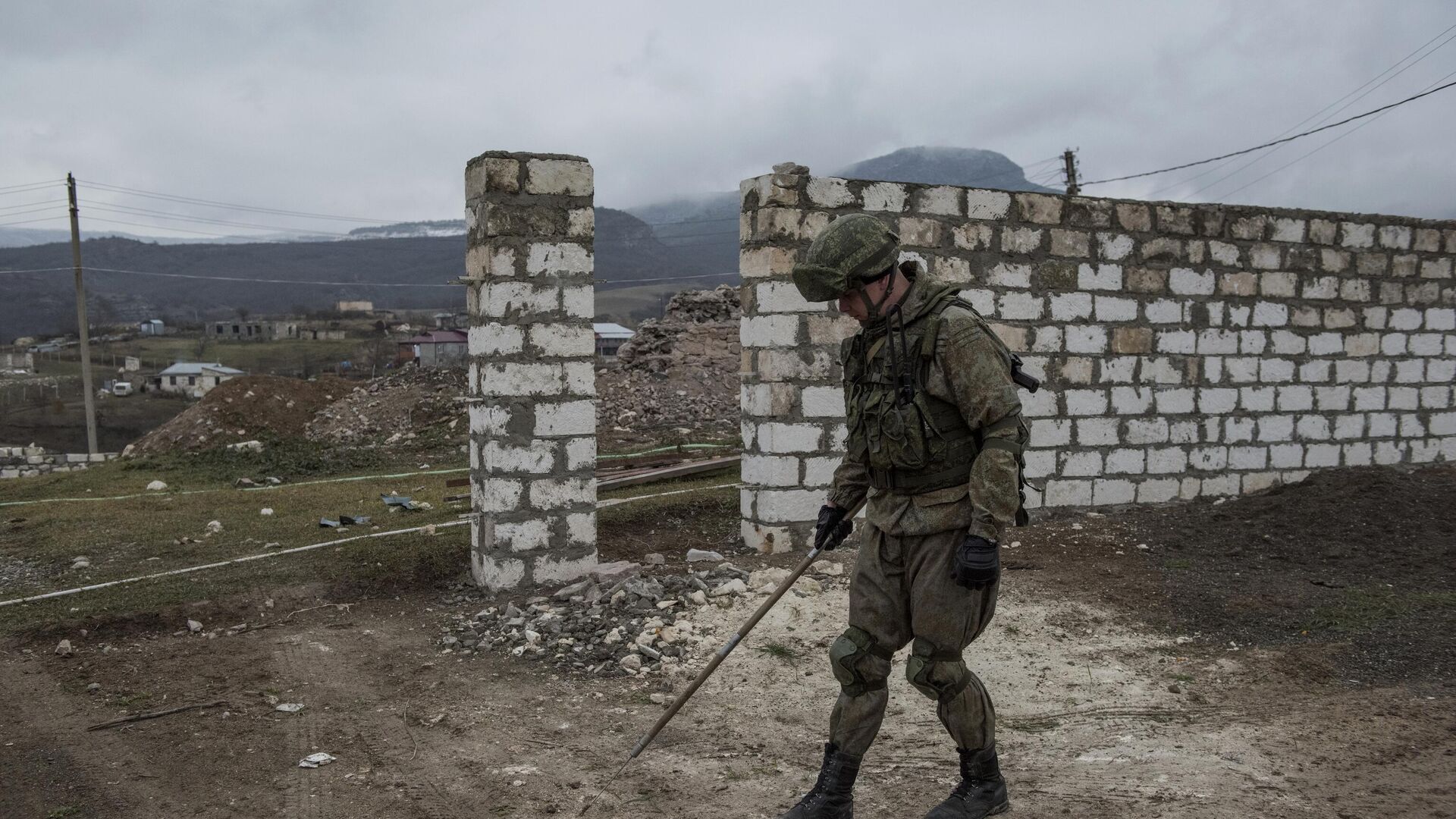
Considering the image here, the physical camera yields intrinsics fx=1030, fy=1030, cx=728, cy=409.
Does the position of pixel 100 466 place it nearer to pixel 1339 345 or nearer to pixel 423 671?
pixel 423 671

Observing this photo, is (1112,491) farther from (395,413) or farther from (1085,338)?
(395,413)

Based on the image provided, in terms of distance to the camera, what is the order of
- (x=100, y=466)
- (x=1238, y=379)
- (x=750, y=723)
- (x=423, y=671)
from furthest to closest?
(x=100, y=466) → (x=1238, y=379) → (x=423, y=671) → (x=750, y=723)

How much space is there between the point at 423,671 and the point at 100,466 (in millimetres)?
12222

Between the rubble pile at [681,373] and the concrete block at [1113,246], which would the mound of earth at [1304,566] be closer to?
the concrete block at [1113,246]

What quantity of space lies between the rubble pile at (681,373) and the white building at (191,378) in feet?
88.5

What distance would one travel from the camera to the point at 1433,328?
9.91 m

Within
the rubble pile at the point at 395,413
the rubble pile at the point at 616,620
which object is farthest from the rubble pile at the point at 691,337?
the rubble pile at the point at 616,620

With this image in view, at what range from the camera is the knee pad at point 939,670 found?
3236mm

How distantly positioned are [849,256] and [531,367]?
11.6 ft

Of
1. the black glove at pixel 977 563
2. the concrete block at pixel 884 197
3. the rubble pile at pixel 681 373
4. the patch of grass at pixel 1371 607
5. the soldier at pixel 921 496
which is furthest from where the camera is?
the rubble pile at pixel 681 373

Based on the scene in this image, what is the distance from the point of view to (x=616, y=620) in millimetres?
5699

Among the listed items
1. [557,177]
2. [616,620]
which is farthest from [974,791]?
[557,177]

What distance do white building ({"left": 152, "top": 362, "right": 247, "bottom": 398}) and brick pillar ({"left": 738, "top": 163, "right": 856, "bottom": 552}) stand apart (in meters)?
38.4

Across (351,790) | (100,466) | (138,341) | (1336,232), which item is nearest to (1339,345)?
(1336,232)
